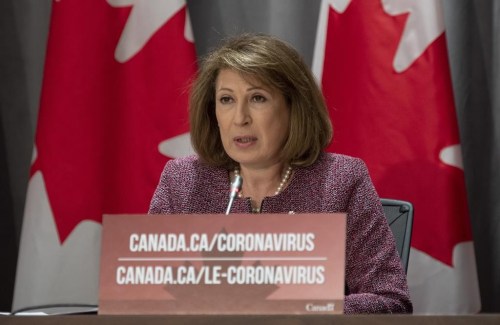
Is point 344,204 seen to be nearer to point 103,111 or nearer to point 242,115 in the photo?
point 242,115

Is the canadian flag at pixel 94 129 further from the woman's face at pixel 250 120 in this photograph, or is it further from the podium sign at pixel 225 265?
the podium sign at pixel 225 265

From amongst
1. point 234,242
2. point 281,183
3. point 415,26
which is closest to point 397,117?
point 415,26

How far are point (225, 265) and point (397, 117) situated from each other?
1.69 metres

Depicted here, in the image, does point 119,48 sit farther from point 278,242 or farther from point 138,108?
point 278,242

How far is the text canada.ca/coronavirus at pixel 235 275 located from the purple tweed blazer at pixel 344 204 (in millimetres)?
589

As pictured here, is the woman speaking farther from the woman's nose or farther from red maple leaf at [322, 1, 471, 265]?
red maple leaf at [322, 1, 471, 265]

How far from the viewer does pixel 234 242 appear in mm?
1403

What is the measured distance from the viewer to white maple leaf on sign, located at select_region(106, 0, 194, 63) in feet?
10.1

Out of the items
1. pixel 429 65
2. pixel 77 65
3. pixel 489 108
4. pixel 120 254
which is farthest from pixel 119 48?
pixel 120 254

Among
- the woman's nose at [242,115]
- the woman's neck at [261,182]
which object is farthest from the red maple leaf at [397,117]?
the woman's nose at [242,115]

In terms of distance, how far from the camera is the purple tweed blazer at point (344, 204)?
2.08 meters

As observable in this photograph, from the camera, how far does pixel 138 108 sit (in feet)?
10.3

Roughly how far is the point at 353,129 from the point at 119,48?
2.97 feet

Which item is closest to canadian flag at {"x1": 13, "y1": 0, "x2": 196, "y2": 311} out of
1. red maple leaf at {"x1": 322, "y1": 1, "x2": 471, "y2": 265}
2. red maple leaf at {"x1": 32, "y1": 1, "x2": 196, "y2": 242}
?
red maple leaf at {"x1": 32, "y1": 1, "x2": 196, "y2": 242}
